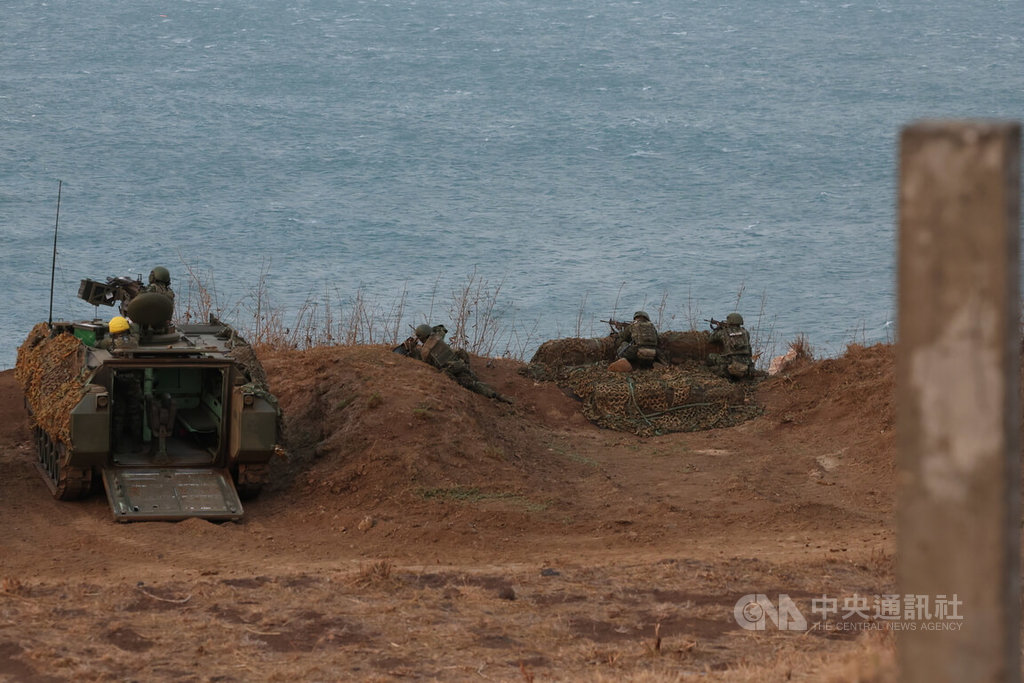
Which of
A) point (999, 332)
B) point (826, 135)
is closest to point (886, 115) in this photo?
point (826, 135)

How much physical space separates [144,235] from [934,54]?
27137 millimetres

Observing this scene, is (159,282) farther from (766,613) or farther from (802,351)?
(802,351)

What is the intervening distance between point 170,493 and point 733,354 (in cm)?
746

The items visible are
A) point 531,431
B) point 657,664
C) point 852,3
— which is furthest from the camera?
point 852,3

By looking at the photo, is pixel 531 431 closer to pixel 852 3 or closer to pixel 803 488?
pixel 803 488

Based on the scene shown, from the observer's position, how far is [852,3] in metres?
48.8

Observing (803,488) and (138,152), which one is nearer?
(803,488)

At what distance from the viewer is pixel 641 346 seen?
15.2 meters

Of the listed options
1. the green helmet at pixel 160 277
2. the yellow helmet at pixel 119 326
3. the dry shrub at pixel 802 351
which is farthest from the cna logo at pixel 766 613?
the dry shrub at pixel 802 351

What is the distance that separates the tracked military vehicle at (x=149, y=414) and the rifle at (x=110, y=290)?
20mm

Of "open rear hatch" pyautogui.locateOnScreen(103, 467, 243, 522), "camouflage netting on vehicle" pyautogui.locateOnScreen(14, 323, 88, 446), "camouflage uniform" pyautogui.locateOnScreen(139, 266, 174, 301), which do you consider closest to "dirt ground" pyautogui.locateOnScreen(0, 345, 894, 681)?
"open rear hatch" pyautogui.locateOnScreen(103, 467, 243, 522)

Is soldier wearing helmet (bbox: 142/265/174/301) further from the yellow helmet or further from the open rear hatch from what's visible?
the open rear hatch

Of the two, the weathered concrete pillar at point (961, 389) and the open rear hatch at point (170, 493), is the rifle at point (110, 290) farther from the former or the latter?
the weathered concrete pillar at point (961, 389)

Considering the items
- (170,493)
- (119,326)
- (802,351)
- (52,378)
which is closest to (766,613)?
(170,493)
